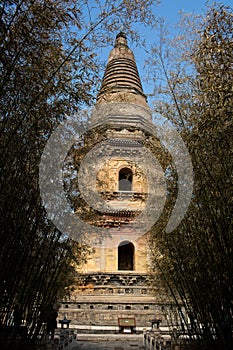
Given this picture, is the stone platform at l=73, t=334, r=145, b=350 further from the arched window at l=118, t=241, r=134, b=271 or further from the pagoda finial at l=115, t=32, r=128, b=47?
the pagoda finial at l=115, t=32, r=128, b=47

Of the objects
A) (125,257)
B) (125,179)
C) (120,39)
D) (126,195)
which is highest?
(125,179)

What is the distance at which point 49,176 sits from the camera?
5152 mm

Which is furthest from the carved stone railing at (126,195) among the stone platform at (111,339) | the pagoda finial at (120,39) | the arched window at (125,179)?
the pagoda finial at (120,39)

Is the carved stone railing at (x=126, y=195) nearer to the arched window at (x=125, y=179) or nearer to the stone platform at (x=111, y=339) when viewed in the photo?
the arched window at (x=125, y=179)

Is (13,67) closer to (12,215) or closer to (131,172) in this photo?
(12,215)

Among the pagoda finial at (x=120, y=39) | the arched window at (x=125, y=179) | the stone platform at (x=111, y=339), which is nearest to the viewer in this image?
the pagoda finial at (x=120, y=39)

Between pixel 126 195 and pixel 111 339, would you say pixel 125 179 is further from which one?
pixel 111 339

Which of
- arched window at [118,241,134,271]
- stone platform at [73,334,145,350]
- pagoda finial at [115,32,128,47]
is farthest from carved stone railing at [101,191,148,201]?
pagoda finial at [115,32,128,47]

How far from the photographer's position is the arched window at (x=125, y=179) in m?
14.4

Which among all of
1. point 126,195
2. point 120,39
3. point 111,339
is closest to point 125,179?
point 126,195

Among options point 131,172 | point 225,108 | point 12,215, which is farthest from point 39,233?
point 131,172

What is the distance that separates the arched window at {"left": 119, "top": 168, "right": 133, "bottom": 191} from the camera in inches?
567

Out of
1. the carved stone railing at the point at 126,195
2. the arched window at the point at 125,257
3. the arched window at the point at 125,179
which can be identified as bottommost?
the arched window at the point at 125,257

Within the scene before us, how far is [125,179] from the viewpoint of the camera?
14.7 m
